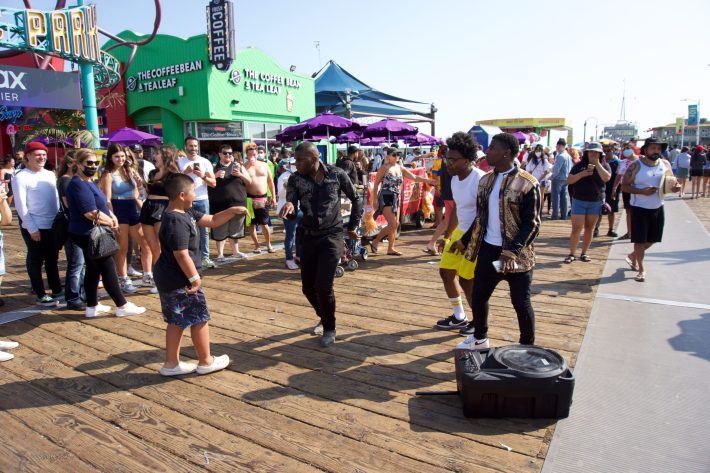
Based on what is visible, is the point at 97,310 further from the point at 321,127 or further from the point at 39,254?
the point at 321,127

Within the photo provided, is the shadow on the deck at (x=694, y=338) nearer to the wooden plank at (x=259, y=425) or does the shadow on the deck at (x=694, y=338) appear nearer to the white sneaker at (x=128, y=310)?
the wooden plank at (x=259, y=425)

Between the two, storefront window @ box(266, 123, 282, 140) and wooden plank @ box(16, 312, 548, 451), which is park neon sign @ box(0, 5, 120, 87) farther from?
storefront window @ box(266, 123, 282, 140)

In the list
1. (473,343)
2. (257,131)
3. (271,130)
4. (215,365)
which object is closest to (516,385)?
(473,343)

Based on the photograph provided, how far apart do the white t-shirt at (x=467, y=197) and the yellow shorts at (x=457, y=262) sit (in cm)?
10

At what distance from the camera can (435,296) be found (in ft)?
18.0

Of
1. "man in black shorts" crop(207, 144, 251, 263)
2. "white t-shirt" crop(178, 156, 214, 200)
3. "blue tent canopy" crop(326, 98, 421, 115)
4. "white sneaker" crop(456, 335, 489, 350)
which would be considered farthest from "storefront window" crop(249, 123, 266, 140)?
"white sneaker" crop(456, 335, 489, 350)

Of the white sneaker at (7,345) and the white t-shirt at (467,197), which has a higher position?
the white t-shirt at (467,197)

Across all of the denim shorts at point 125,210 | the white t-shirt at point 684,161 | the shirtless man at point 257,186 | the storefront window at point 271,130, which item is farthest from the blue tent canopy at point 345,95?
the denim shorts at point 125,210

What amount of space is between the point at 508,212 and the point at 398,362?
1.42m

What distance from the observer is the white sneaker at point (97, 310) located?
492 cm

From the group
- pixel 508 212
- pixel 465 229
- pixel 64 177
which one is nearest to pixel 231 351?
pixel 465 229

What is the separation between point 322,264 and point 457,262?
3.76 feet

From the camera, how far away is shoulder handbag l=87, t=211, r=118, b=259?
14.9 ft

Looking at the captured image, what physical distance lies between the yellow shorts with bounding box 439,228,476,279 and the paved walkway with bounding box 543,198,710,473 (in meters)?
1.06
